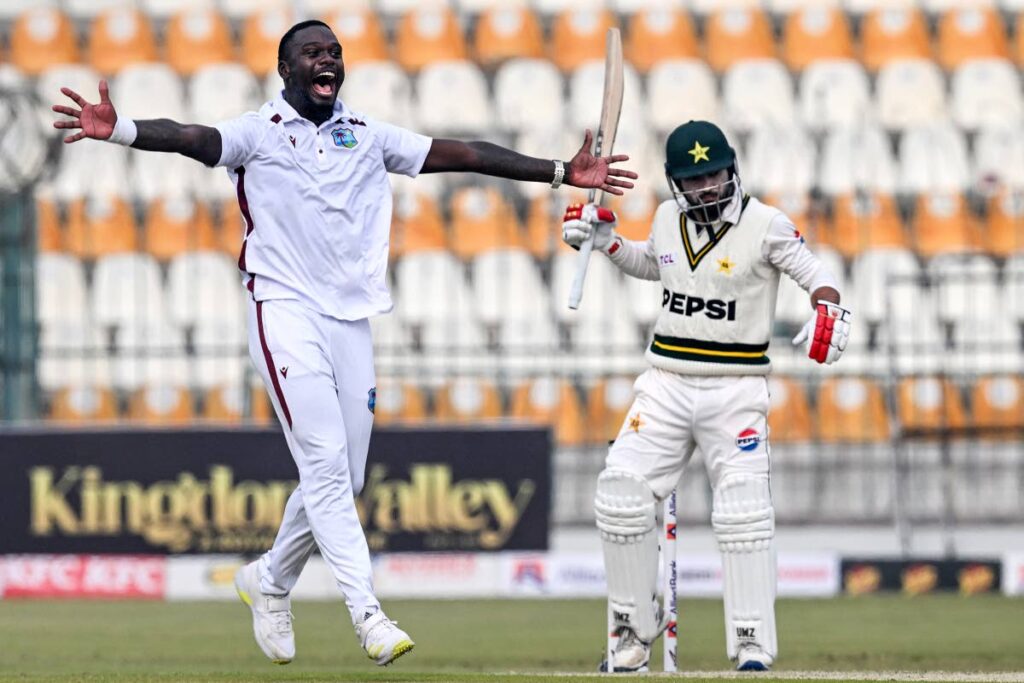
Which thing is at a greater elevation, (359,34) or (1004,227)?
(359,34)

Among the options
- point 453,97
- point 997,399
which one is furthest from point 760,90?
point 997,399

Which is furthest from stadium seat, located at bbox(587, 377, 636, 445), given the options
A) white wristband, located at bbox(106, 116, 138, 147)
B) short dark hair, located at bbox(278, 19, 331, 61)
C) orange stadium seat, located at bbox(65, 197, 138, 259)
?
white wristband, located at bbox(106, 116, 138, 147)

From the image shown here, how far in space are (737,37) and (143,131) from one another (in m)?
12.7

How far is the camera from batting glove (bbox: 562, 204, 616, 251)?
274 inches

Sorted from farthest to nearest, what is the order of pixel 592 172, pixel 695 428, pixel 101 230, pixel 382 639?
pixel 101 230 < pixel 695 428 < pixel 592 172 < pixel 382 639

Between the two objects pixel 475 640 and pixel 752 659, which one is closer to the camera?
pixel 752 659

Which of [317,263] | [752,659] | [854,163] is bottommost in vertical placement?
[752,659]

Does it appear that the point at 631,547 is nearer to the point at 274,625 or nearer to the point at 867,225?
the point at 274,625

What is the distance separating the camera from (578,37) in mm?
17719

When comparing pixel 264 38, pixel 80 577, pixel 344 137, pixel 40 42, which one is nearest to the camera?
pixel 344 137

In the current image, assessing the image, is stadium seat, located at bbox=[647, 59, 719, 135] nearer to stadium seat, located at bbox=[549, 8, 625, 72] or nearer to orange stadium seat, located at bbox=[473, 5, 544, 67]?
stadium seat, located at bbox=[549, 8, 625, 72]

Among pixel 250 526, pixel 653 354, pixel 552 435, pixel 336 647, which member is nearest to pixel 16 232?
pixel 250 526

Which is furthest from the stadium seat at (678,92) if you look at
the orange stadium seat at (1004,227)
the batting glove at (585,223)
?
the batting glove at (585,223)

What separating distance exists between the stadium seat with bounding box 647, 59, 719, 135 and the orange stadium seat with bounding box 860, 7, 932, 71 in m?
1.72
